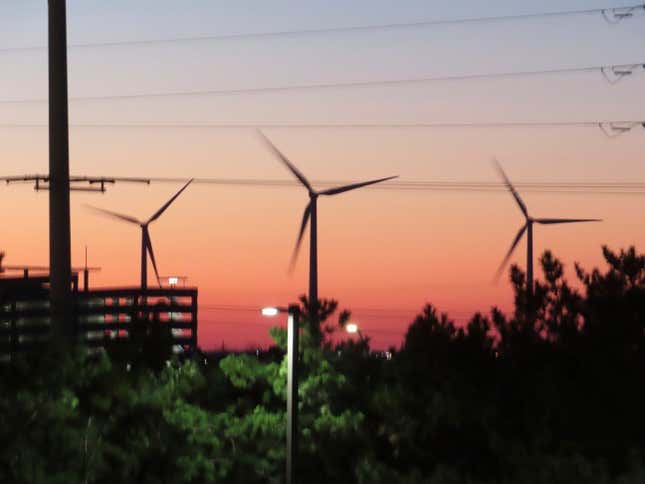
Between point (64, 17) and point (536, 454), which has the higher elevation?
point (64, 17)

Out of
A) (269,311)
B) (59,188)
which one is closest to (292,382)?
(269,311)

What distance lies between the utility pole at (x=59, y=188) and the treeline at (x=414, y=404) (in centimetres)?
191

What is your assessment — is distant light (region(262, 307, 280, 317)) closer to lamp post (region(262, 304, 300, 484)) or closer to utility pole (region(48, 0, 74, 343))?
lamp post (region(262, 304, 300, 484))

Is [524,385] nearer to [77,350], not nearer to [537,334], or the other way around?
[537,334]

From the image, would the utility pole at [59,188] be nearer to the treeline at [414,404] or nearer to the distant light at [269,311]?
the treeline at [414,404]

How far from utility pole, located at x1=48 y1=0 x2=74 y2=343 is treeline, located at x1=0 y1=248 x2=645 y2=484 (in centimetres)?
191

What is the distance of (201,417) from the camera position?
4516 cm

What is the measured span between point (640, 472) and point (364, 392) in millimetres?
14221

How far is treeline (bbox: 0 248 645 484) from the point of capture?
4156 cm

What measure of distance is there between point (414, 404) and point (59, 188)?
38.2 ft

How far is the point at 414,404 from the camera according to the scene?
146 ft

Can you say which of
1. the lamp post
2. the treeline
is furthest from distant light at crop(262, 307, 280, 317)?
the treeline

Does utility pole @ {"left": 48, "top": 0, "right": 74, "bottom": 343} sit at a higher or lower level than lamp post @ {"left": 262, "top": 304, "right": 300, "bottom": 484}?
higher

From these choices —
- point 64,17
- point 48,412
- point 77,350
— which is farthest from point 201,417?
point 64,17
